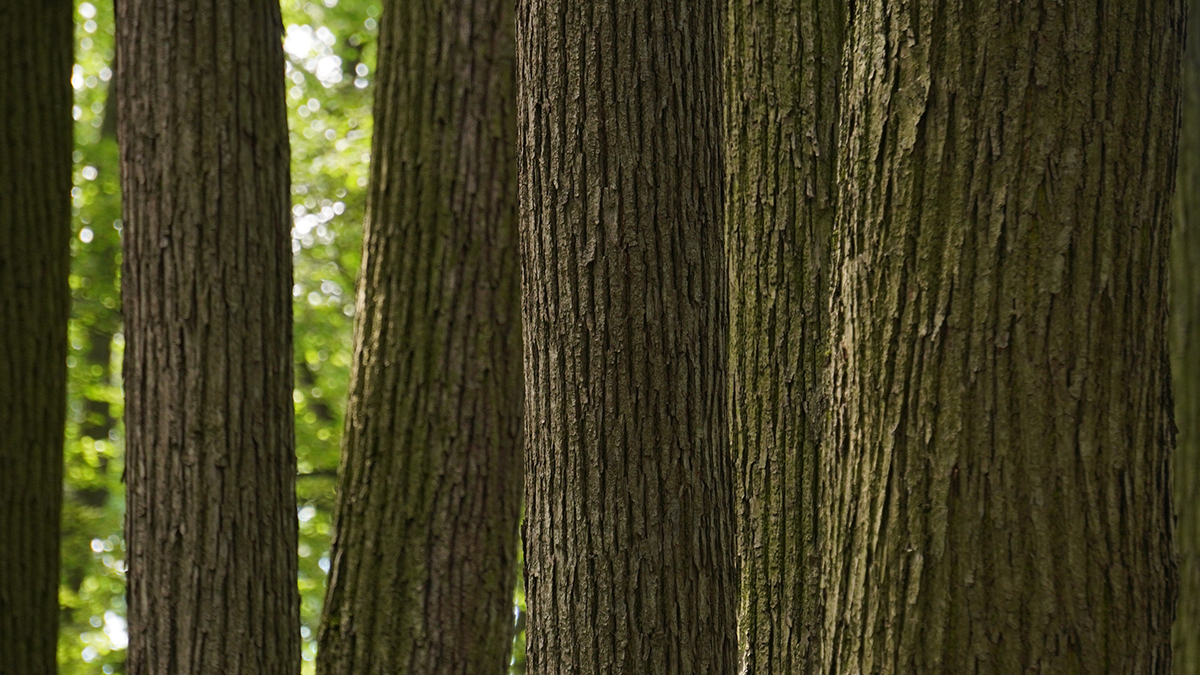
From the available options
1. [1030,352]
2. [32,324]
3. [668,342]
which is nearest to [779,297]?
[668,342]

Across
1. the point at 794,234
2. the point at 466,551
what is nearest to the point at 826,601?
the point at 794,234

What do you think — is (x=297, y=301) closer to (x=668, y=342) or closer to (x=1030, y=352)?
(x=668, y=342)

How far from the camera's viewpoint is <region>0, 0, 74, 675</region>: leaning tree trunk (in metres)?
4.55

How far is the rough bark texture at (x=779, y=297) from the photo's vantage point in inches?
133

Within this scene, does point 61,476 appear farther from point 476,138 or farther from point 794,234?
point 794,234

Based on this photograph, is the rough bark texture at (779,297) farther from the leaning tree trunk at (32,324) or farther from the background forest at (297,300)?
the background forest at (297,300)

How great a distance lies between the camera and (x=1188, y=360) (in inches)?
186

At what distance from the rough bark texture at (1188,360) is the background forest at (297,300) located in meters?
8.52

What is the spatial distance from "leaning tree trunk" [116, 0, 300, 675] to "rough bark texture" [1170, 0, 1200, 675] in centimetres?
341

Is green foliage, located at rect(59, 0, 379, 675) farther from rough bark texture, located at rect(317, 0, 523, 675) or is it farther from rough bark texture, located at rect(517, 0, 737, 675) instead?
rough bark texture, located at rect(517, 0, 737, 675)

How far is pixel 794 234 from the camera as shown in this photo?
352cm

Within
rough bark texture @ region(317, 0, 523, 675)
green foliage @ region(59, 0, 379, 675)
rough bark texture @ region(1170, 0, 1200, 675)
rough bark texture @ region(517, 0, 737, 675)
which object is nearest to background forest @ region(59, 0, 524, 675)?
green foliage @ region(59, 0, 379, 675)

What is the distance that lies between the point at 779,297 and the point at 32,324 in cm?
296

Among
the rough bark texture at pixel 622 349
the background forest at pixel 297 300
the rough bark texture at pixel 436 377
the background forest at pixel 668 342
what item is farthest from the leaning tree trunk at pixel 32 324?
the background forest at pixel 297 300
